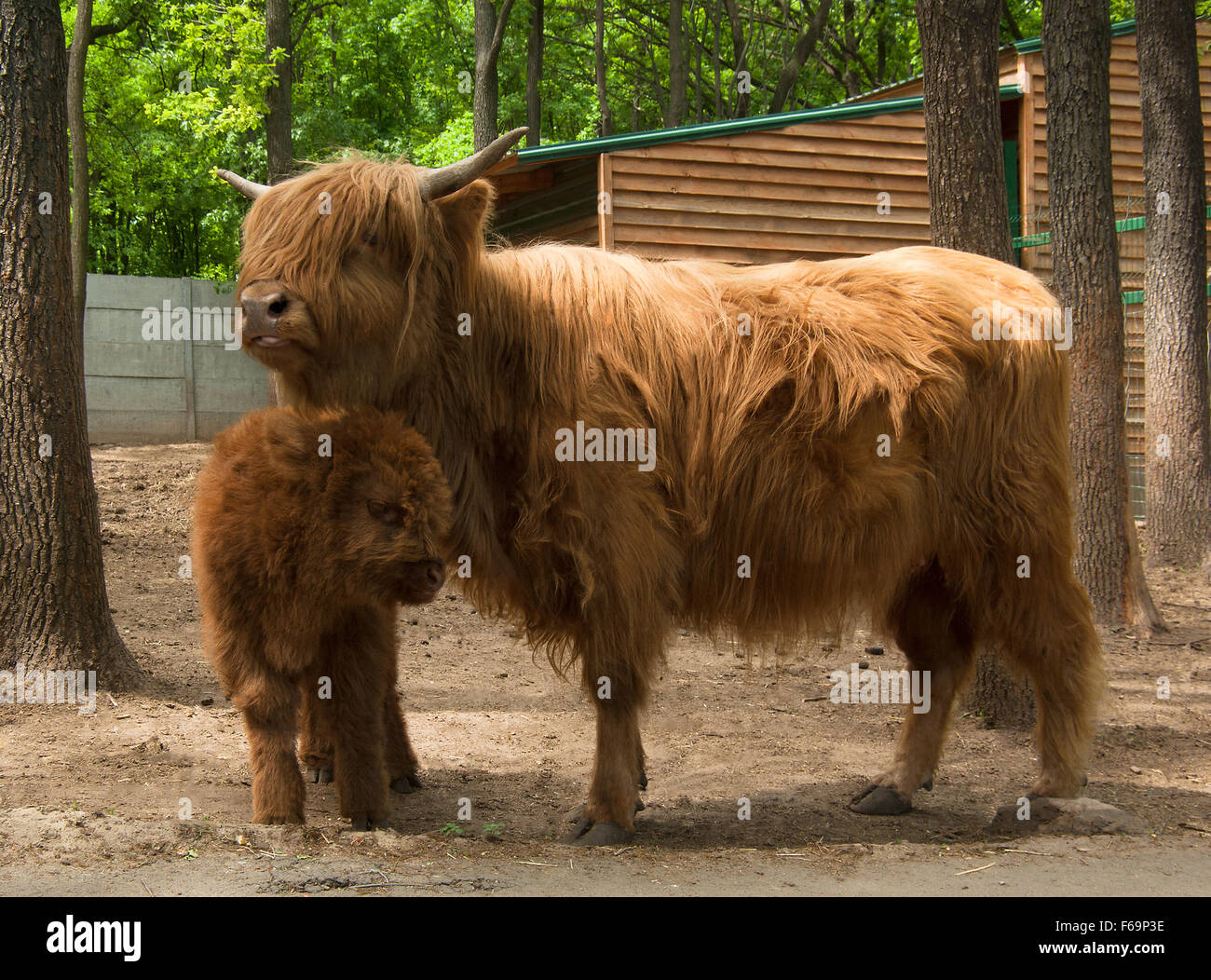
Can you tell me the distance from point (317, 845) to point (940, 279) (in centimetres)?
351

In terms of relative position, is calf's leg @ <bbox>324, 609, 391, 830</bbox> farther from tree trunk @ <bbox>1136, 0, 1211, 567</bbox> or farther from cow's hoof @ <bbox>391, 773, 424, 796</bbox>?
tree trunk @ <bbox>1136, 0, 1211, 567</bbox>

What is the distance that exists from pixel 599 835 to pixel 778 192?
36.9 ft

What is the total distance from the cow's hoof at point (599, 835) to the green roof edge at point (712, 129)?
8.89 metres

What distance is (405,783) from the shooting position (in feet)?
17.2

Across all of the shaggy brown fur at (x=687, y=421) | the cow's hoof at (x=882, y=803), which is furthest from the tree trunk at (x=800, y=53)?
the cow's hoof at (x=882, y=803)

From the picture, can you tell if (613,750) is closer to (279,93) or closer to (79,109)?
(279,93)

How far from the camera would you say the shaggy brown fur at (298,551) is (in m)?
4.13

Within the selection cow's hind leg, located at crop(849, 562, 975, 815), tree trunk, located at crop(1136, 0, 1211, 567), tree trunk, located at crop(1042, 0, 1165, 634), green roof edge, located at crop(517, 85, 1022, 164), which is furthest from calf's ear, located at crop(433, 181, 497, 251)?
tree trunk, located at crop(1136, 0, 1211, 567)

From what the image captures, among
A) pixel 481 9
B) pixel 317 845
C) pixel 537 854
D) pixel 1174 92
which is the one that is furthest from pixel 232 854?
pixel 481 9

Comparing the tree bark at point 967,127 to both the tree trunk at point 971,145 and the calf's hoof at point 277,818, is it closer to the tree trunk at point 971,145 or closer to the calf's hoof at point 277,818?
the tree trunk at point 971,145

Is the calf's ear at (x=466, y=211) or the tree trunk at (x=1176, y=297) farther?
the tree trunk at (x=1176, y=297)

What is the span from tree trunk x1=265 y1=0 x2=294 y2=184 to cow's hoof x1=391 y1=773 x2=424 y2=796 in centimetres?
1086

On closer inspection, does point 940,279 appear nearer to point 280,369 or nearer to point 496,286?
point 496,286

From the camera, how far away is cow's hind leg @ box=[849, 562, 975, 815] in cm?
536
